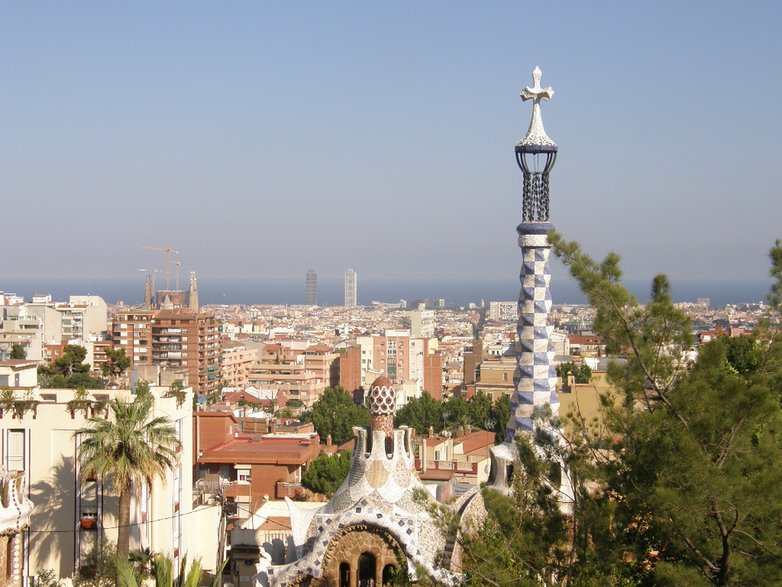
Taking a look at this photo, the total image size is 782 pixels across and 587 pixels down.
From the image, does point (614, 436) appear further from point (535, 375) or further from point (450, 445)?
point (450, 445)

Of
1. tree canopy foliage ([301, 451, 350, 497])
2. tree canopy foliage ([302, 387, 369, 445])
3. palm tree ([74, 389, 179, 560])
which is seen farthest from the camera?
tree canopy foliage ([302, 387, 369, 445])

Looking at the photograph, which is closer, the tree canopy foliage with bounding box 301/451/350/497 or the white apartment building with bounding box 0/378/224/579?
the white apartment building with bounding box 0/378/224/579

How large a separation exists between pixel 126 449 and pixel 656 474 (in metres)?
8.66

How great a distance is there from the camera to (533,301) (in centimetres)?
1678

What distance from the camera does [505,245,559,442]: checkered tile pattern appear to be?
16.4 meters

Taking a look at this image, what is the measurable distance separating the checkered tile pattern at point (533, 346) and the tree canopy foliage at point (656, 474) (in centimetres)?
434

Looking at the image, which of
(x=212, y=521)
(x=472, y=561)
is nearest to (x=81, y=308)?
(x=212, y=521)

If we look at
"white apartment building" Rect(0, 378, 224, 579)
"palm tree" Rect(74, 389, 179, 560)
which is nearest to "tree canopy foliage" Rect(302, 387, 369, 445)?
"white apartment building" Rect(0, 378, 224, 579)

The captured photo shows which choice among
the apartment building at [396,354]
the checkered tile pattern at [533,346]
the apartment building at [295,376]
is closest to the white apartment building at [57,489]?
the checkered tile pattern at [533,346]

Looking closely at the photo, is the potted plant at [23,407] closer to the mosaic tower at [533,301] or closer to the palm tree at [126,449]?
the palm tree at [126,449]

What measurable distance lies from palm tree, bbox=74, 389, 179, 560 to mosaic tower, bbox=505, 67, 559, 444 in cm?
464

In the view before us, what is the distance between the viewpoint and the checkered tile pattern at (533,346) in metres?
16.4

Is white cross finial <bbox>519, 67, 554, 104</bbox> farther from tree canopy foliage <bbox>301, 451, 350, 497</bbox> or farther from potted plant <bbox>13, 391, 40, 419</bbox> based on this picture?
tree canopy foliage <bbox>301, 451, 350, 497</bbox>

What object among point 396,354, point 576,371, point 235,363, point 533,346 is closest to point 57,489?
point 533,346
